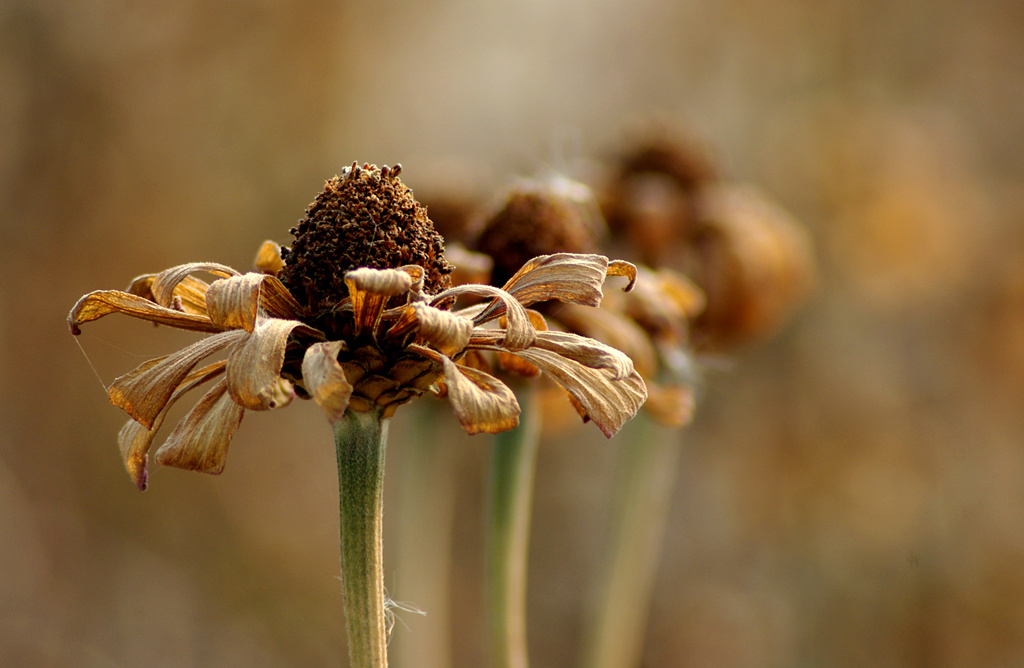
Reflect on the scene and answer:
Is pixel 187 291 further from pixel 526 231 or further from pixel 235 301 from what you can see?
pixel 526 231

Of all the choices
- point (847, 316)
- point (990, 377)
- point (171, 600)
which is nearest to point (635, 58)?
point (847, 316)

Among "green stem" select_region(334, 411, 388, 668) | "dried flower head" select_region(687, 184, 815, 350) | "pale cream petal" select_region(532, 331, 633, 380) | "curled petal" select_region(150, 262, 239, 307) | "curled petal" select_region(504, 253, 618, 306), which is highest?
"dried flower head" select_region(687, 184, 815, 350)

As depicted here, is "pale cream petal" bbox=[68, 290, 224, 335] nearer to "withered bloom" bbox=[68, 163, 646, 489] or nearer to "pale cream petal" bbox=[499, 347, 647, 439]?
"withered bloom" bbox=[68, 163, 646, 489]

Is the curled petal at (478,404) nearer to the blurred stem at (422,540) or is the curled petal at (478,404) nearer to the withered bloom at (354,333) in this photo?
the withered bloom at (354,333)

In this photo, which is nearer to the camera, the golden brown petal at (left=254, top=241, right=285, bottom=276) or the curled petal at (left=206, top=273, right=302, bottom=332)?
the curled petal at (left=206, top=273, right=302, bottom=332)

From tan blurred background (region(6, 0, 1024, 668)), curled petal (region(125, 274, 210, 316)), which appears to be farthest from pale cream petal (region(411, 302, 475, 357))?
tan blurred background (region(6, 0, 1024, 668))

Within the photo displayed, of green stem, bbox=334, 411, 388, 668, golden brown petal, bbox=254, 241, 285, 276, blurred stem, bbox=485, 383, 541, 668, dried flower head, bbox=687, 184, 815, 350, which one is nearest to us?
green stem, bbox=334, 411, 388, 668
